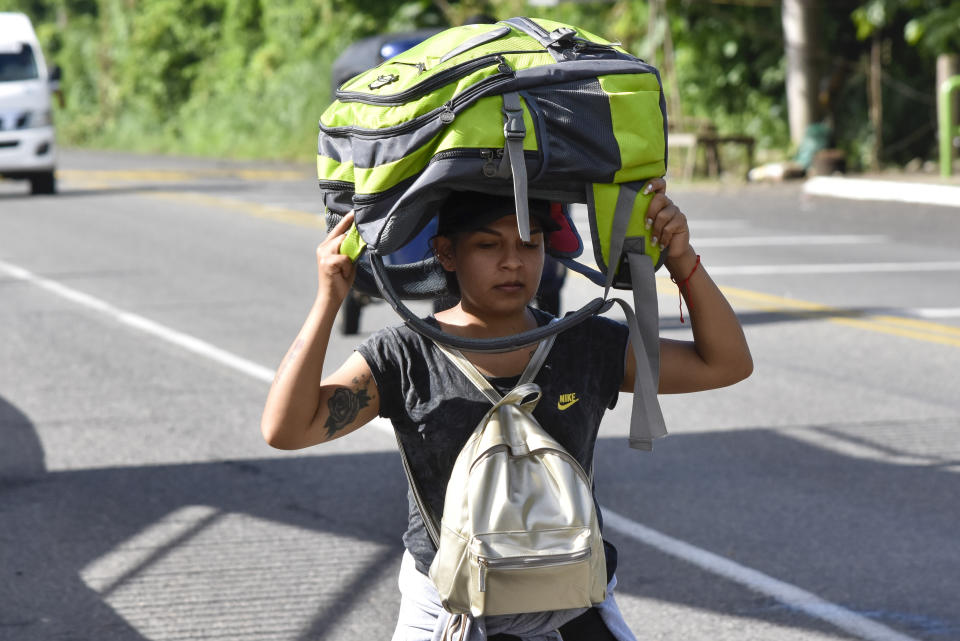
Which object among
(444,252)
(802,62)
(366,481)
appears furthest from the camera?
(802,62)

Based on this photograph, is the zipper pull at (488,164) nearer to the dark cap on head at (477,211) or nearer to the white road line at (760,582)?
the dark cap on head at (477,211)

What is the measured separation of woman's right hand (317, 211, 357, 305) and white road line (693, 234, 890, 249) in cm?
1270

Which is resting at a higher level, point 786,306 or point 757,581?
point 757,581

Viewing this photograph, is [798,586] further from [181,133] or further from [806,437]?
[181,133]

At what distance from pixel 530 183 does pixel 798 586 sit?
2.71 meters

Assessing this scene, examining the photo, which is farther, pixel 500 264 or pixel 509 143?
pixel 500 264

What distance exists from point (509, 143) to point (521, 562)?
74 cm

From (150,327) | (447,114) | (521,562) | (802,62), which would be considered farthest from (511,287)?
(802,62)

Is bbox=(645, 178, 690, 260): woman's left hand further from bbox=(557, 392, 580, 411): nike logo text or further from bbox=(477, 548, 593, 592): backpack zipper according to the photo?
bbox=(477, 548, 593, 592): backpack zipper

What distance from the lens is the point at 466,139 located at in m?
2.67

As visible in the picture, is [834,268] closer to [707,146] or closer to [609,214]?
[609,214]

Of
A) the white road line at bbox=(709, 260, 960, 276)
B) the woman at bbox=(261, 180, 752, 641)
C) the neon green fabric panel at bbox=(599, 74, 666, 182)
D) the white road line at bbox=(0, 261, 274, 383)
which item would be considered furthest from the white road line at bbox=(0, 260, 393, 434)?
the white road line at bbox=(709, 260, 960, 276)

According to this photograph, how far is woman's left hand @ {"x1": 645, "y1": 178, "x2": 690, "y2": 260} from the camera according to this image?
2.81 metres

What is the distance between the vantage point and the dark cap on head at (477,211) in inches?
112
